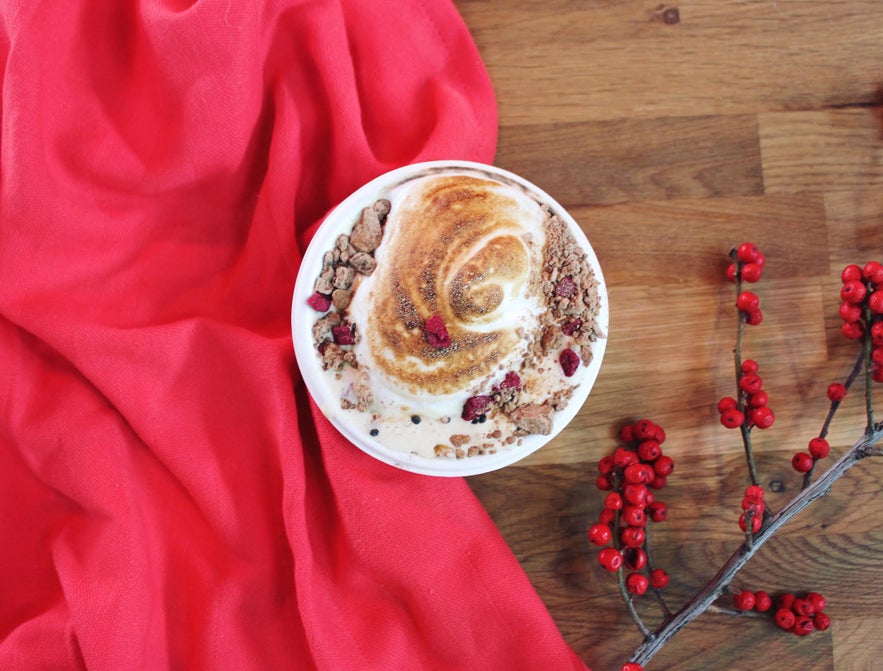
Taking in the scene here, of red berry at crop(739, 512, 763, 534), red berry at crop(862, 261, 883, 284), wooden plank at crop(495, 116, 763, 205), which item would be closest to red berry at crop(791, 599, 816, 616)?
red berry at crop(739, 512, 763, 534)

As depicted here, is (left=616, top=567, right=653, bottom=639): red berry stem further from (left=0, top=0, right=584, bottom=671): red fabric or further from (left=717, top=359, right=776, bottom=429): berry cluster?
(left=717, top=359, right=776, bottom=429): berry cluster

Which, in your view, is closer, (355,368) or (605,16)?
(355,368)

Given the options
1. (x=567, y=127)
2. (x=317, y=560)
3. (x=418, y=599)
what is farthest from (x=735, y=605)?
(x=567, y=127)

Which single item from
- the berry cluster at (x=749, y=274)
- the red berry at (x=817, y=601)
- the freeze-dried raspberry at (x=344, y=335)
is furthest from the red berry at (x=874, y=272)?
the freeze-dried raspberry at (x=344, y=335)

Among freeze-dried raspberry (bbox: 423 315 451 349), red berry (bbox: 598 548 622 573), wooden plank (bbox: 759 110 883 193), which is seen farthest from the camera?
wooden plank (bbox: 759 110 883 193)

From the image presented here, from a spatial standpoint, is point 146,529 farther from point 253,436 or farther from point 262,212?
point 262,212

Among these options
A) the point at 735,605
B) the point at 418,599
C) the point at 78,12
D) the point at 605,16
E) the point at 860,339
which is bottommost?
the point at 735,605
